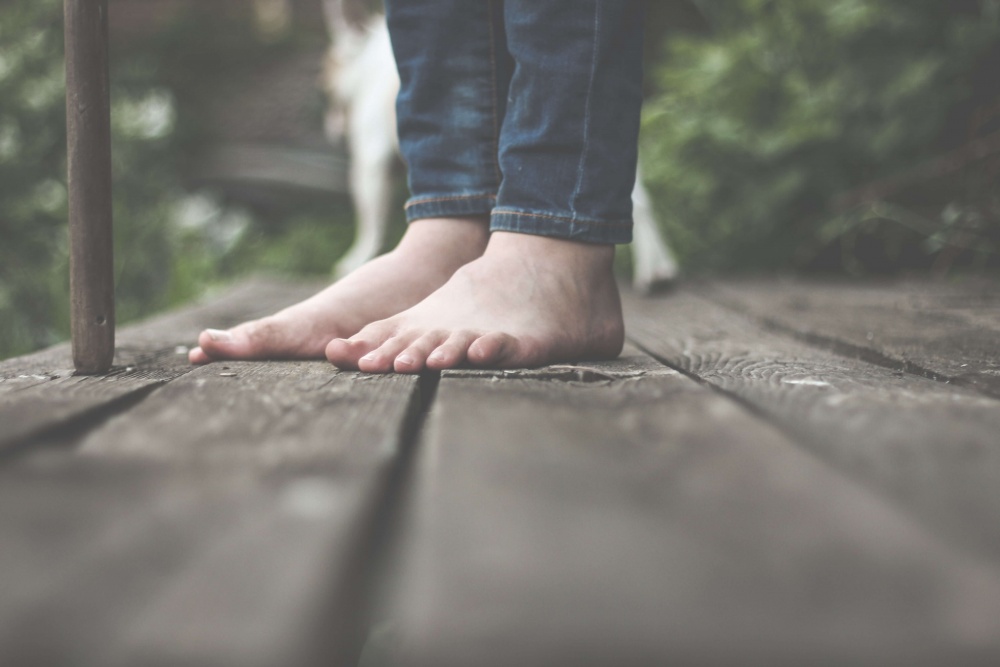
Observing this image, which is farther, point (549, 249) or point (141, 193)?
point (141, 193)

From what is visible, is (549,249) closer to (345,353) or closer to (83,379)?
(345,353)

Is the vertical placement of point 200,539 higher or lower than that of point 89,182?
lower

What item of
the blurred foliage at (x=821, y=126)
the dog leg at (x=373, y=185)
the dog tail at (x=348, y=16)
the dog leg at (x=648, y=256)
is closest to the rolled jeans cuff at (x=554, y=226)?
Answer: the dog leg at (x=648, y=256)

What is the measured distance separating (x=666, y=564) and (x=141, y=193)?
→ 4.27 m

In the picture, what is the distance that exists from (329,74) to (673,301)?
248 centimetres

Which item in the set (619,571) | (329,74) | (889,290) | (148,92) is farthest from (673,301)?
(148,92)

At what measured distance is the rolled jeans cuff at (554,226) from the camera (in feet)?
2.89

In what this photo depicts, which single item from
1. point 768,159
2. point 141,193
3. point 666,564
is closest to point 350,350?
point 666,564

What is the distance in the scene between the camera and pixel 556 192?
2.87ft

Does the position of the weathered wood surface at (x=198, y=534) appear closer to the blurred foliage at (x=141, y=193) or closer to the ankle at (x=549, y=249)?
the ankle at (x=549, y=249)

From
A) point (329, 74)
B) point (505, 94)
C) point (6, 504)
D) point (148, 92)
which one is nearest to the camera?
point (6, 504)

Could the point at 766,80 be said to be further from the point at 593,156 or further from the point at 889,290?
the point at 593,156

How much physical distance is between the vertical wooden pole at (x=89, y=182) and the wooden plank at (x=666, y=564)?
1.63ft

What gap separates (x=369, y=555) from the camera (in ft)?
1.09
